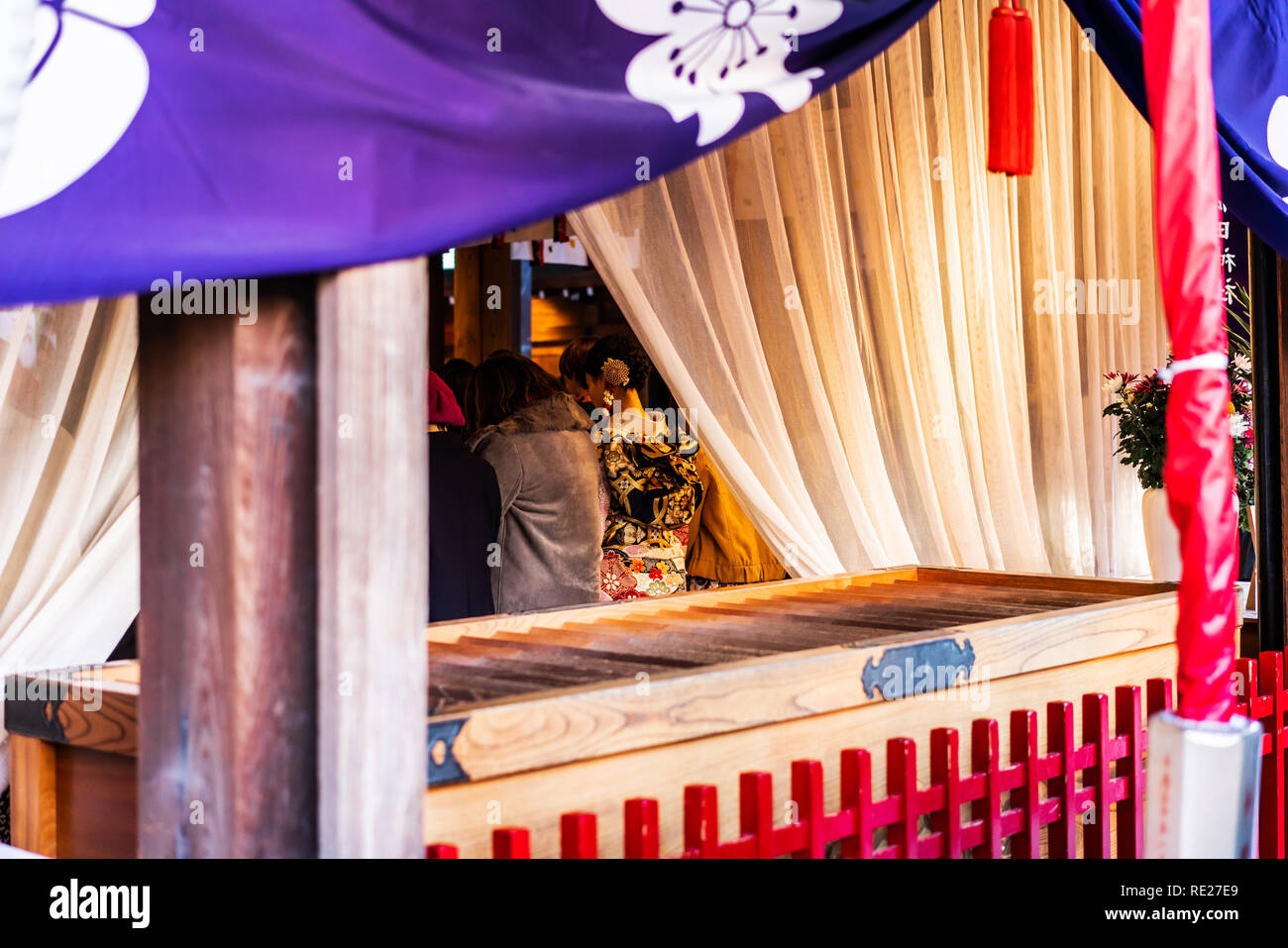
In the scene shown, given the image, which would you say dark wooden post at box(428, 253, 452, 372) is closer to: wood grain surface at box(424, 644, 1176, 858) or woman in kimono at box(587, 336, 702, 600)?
woman in kimono at box(587, 336, 702, 600)

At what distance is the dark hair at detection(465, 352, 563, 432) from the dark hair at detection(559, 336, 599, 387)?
45cm

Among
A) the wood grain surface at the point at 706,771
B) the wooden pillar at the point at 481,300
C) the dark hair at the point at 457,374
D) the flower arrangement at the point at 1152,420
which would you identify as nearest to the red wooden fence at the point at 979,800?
the wood grain surface at the point at 706,771

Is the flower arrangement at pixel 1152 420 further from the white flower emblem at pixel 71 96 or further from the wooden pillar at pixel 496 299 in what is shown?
the wooden pillar at pixel 496 299

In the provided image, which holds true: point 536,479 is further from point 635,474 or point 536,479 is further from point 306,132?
point 306,132

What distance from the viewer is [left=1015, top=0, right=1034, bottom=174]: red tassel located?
2.00 m

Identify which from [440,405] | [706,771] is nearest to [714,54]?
[706,771]

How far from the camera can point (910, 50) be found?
9.40 feet

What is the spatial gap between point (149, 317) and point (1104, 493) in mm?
2853

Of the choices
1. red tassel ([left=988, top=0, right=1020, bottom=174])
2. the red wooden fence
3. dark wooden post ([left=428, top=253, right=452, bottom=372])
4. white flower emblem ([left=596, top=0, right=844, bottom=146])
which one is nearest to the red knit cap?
red tassel ([left=988, top=0, right=1020, bottom=174])

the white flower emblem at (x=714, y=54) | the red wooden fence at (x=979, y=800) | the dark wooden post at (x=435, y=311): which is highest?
the dark wooden post at (x=435, y=311)

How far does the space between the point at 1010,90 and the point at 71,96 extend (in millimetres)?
1485

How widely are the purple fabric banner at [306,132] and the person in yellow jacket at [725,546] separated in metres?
2.33

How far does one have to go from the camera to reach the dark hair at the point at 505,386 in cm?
290
